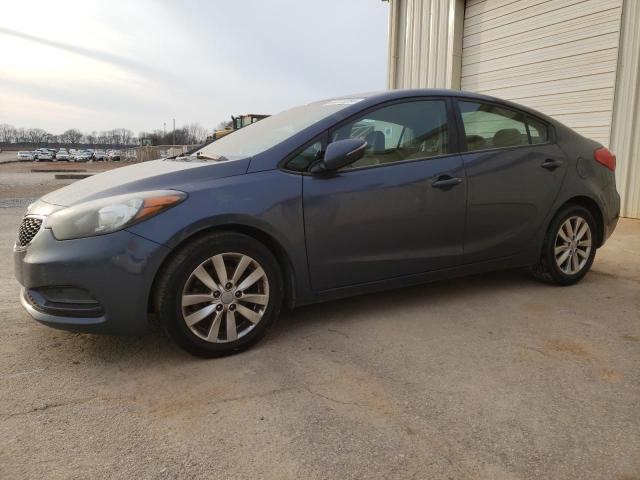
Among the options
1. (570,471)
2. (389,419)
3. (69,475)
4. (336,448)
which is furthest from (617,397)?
(69,475)

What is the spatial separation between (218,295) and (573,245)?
2891 mm

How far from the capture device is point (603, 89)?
6938mm

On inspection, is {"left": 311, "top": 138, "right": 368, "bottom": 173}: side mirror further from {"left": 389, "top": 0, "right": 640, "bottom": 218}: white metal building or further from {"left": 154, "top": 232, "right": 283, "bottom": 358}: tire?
{"left": 389, "top": 0, "right": 640, "bottom": 218}: white metal building

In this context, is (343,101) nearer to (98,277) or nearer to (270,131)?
(270,131)

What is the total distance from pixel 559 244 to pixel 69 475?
3.63m

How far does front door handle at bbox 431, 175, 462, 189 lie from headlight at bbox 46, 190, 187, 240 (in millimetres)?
1669

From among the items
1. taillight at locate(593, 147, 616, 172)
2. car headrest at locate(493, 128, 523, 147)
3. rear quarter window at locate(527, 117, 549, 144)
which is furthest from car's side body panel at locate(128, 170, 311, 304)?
taillight at locate(593, 147, 616, 172)

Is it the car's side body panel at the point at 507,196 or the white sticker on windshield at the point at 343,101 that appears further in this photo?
the car's side body panel at the point at 507,196

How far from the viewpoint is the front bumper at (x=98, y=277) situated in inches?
99.2

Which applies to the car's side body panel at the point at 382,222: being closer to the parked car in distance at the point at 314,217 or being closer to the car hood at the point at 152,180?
the parked car in distance at the point at 314,217

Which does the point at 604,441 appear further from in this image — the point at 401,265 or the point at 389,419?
the point at 401,265

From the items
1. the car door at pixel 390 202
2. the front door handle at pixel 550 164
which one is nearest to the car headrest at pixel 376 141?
the car door at pixel 390 202

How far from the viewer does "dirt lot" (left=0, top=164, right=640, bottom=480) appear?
6.21ft

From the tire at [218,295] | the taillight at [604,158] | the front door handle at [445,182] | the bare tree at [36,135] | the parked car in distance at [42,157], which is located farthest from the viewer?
the bare tree at [36,135]
